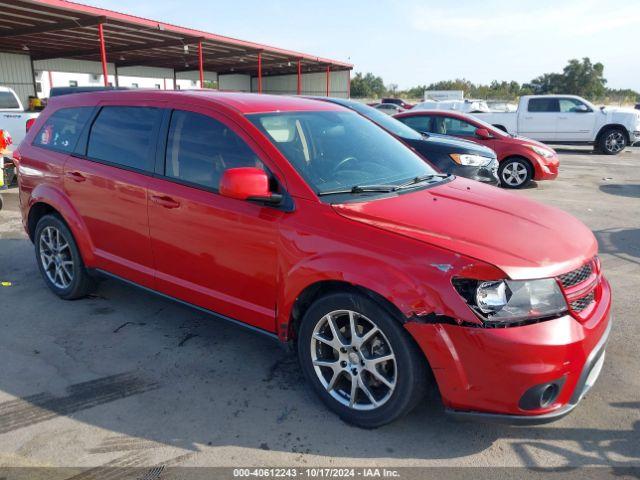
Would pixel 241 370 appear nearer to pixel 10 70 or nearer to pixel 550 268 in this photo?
pixel 550 268

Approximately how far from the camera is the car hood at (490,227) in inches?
99.4

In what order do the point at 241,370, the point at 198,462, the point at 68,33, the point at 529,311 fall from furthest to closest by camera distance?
1. the point at 68,33
2. the point at 241,370
3. the point at 198,462
4. the point at 529,311

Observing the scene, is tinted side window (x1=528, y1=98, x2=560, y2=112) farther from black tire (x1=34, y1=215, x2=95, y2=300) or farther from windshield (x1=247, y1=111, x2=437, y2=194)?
black tire (x1=34, y1=215, x2=95, y2=300)

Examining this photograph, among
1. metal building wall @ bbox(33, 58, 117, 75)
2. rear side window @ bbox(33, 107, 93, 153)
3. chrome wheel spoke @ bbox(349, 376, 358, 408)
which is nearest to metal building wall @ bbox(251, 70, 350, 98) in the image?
metal building wall @ bbox(33, 58, 117, 75)

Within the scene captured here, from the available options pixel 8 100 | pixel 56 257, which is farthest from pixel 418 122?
pixel 8 100

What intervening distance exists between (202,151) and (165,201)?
428 mm

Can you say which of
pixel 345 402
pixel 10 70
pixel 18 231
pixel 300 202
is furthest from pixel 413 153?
pixel 10 70

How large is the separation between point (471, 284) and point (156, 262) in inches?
89.2

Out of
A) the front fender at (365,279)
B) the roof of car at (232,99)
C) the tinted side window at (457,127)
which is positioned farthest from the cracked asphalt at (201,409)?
the tinted side window at (457,127)

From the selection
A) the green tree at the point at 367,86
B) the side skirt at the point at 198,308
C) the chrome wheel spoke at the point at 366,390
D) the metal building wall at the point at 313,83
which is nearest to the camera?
the chrome wheel spoke at the point at 366,390

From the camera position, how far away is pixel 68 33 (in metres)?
19.2

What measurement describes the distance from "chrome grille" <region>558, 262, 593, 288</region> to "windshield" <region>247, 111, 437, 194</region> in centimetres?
123

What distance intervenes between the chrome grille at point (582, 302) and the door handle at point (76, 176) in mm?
3582

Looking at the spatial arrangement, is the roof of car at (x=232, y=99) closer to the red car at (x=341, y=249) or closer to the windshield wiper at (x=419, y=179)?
the red car at (x=341, y=249)
